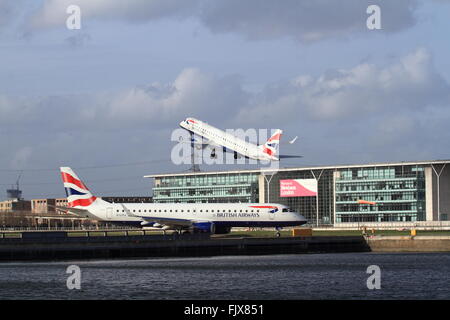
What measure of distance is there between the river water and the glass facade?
8818 cm

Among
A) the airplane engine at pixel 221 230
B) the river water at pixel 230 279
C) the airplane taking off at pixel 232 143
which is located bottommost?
the river water at pixel 230 279

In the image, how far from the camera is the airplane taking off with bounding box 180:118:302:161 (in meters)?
173

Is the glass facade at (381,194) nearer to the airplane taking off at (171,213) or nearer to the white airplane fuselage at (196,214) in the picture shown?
the white airplane fuselage at (196,214)

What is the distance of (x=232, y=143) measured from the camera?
177m

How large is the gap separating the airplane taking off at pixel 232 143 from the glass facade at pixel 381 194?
23686 millimetres

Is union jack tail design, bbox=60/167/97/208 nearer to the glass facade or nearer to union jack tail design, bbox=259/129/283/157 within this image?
union jack tail design, bbox=259/129/283/157

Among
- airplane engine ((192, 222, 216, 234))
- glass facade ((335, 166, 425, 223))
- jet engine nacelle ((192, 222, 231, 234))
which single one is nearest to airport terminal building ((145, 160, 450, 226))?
glass facade ((335, 166, 425, 223))

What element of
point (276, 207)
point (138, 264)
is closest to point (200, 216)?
point (276, 207)

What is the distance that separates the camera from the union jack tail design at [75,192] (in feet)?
407

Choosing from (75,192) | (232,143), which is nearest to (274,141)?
(232,143)

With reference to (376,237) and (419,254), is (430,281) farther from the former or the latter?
(376,237)

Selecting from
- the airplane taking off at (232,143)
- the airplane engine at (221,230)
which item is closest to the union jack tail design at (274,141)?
the airplane taking off at (232,143)

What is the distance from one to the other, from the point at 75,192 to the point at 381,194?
286ft
